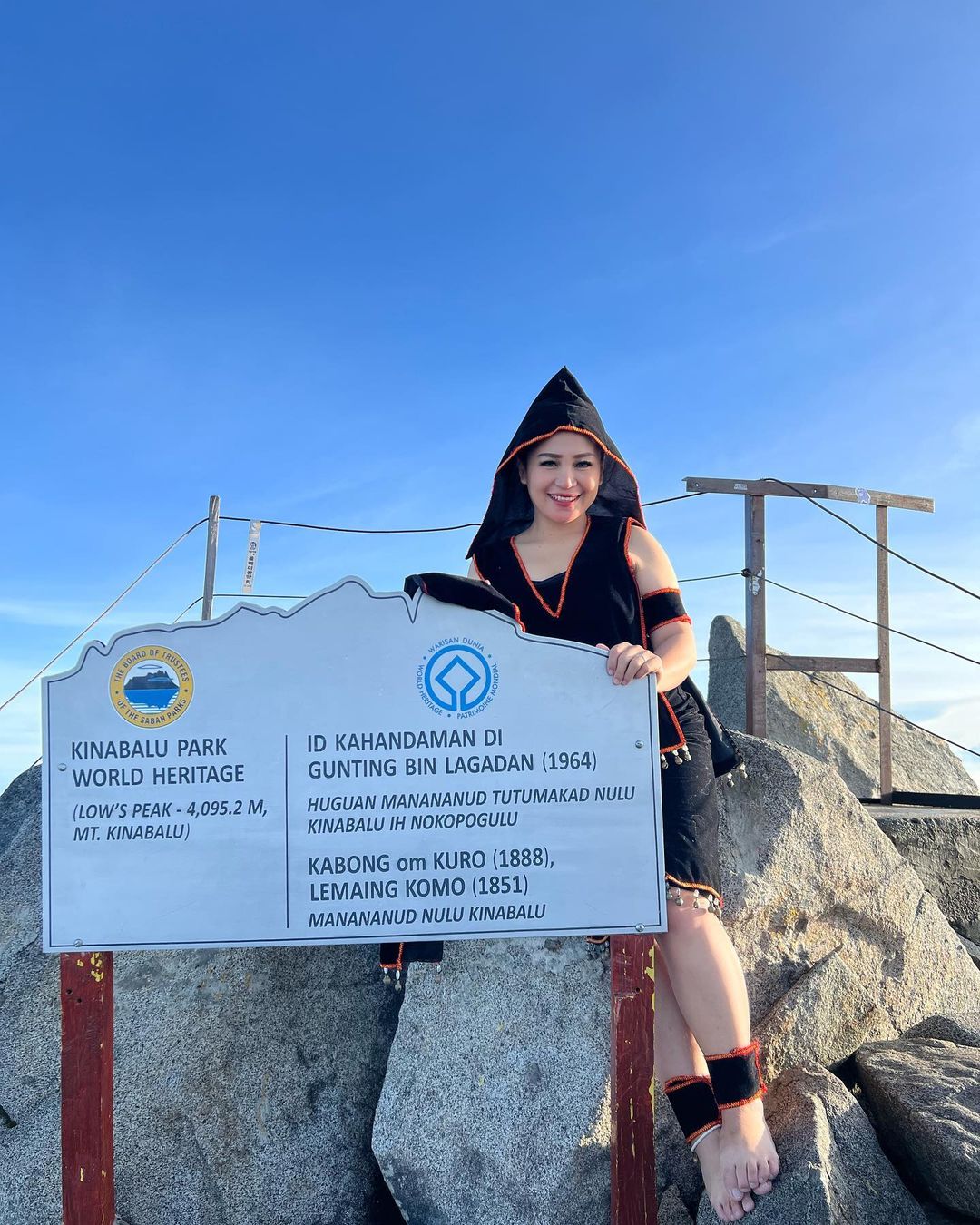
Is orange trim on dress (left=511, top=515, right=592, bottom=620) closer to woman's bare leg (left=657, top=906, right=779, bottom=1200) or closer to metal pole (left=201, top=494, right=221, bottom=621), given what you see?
woman's bare leg (left=657, top=906, right=779, bottom=1200)

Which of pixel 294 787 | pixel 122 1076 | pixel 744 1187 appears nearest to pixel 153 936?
pixel 294 787

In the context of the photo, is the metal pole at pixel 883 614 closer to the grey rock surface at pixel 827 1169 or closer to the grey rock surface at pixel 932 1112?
the grey rock surface at pixel 932 1112

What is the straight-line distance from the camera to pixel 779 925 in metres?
3.32

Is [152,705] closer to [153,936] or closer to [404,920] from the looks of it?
[153,936]

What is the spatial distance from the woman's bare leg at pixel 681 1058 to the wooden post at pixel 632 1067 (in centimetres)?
15

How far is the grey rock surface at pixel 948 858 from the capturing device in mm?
5250

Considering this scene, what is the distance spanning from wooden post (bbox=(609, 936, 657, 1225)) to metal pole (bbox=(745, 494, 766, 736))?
12.2 feet

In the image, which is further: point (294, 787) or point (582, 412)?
point (582, 412)

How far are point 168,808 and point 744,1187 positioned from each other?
69.1 inches

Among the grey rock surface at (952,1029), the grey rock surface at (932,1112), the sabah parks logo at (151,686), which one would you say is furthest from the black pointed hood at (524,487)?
the grey rock surface at (952,1029)

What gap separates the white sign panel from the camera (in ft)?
8.32

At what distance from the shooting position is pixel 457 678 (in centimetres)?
256

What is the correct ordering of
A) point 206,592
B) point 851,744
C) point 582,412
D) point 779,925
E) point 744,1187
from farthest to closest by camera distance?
point 851,744 < point 206,592 < point 779,925 < point 582,412 < point 744,1187

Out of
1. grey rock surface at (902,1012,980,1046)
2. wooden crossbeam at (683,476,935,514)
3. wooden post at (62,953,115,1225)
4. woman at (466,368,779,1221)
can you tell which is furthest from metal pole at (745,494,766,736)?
wooden post at (62,953,115,1225)
